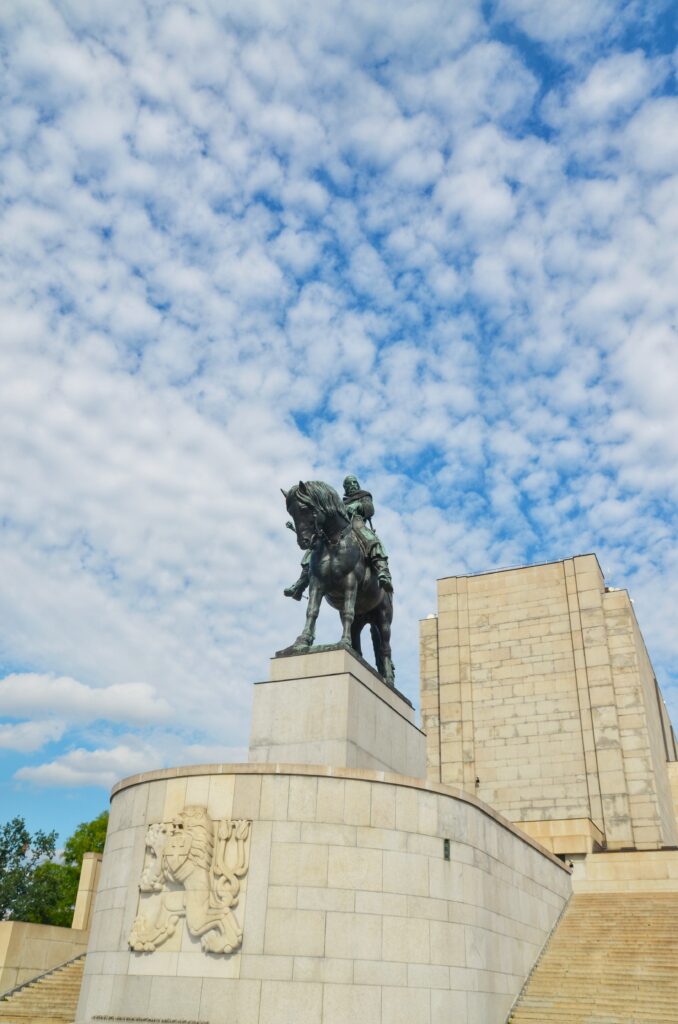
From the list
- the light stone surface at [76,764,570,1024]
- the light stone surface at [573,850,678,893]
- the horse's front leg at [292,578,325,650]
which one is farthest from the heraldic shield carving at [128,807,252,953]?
the light stone surface at [573,850,678,893]

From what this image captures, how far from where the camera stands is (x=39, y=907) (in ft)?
169

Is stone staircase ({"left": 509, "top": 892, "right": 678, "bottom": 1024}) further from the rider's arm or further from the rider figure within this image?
the rider's arm

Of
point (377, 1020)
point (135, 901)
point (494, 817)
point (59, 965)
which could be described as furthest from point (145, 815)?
point (59, 965)

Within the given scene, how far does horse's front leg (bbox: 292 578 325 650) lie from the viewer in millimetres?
16031

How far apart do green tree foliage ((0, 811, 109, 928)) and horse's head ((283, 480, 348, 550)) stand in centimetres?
4081

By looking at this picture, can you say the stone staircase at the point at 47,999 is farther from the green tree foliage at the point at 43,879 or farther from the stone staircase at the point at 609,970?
the green tree foliage at the point at 43,879

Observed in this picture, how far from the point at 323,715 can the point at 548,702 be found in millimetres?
20829

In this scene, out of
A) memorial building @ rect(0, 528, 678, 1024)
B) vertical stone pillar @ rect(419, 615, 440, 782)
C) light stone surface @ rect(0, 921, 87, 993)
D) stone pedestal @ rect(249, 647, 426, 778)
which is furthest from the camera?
vertical stone pillar @ rect(419, 615, 440, 782)

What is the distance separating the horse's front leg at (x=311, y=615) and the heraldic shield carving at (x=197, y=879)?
4.26 m

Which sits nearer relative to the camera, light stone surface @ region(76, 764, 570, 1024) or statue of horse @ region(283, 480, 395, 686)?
light stone surface @ region(76, 764, 570, 1024)

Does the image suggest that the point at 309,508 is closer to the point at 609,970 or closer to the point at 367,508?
the point at 367,508

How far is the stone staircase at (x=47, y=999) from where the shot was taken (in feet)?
50.9

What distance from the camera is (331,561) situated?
16594 mm

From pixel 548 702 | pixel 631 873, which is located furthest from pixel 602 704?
pixel 631 873
